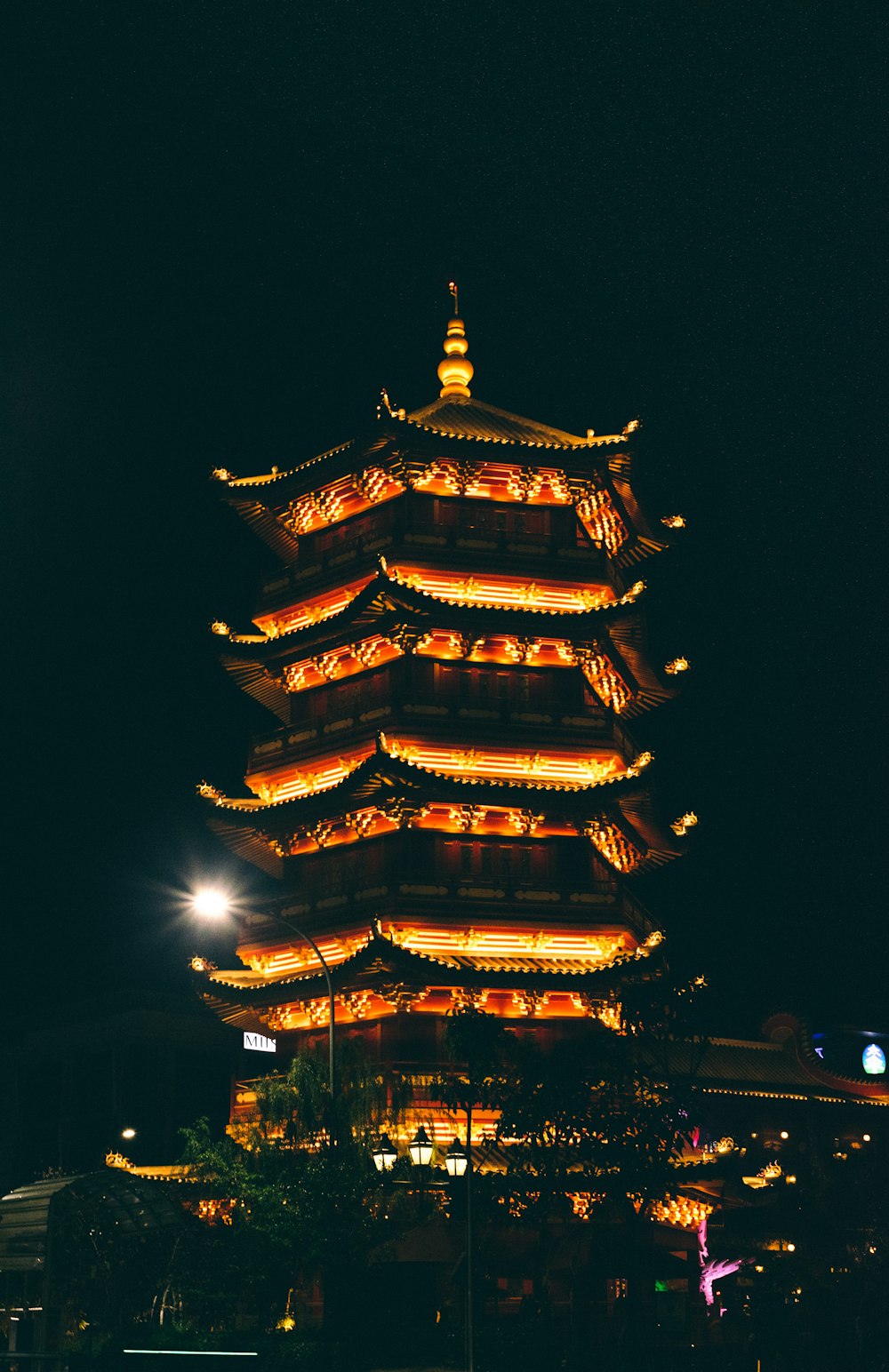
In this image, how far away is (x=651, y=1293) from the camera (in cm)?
3591

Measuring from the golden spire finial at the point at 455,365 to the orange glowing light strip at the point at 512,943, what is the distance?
18.3m

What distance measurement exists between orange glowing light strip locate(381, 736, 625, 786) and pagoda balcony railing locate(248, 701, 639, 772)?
1.01ft

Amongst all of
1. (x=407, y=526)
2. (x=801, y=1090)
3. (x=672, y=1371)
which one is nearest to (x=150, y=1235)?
(x=672, y=1371)

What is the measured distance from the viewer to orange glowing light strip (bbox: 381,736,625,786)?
40406 millimetres

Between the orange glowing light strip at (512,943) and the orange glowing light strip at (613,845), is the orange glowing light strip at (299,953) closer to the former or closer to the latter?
the orange glowing light strip at (512,943)

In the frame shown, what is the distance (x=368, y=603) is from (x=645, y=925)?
1144 centimetres

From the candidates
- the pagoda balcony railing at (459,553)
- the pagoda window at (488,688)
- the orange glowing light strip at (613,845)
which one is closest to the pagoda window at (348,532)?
the pagoda balcony railing at (459,553)

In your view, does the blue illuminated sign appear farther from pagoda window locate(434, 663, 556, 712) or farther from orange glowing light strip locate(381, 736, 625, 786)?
pagoda window locate(434, 663, 556, 712)

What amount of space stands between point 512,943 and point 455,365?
1983cm

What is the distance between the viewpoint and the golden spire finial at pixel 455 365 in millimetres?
49031

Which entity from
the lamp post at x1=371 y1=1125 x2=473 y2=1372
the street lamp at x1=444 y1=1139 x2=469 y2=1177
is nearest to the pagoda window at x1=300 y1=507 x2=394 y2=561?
the lamp post at x1=371 y1=1125 x2=473 y2=1372

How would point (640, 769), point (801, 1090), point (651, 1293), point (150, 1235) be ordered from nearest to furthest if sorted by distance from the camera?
1. point (150, 1235)
2. point (651, 1293)
3. point (640, 769)
4. point (801, 1090)

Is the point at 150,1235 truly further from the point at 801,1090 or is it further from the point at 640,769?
the point at 801,1090

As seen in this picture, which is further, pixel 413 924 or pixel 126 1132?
pixel 126 1132
